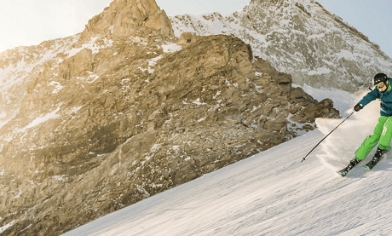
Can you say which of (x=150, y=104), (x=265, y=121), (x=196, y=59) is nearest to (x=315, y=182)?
(x=265, y=121)

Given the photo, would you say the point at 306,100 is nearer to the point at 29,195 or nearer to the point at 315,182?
the point at 29,195

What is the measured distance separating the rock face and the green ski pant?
18.0 meters

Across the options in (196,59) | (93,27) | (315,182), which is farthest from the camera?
(93,27)

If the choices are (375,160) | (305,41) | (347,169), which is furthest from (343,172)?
(305,41)

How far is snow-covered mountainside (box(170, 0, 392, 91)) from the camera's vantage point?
72812 mm

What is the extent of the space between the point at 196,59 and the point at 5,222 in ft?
75.0

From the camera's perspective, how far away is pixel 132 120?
107 feet

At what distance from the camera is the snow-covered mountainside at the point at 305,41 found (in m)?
72.8

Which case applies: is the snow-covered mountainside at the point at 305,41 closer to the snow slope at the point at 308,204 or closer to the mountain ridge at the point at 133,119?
the mountain ridge at the point at 133,119

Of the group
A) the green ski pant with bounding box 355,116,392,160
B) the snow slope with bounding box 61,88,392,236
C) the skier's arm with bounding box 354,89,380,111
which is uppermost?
the skier's arm with bounding box 354,89,380,111

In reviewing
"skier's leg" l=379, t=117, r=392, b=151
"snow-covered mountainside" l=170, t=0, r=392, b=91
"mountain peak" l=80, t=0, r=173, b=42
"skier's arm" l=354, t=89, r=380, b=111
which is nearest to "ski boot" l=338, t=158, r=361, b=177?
"skier's leg" l=379, t=117, r=392, b=151

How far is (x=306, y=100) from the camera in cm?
3322

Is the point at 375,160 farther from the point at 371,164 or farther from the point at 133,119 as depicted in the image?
the point at 133,119

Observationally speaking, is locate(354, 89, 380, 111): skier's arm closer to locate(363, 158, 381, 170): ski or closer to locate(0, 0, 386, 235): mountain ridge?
locate(363, 158, 381, 170): ski
